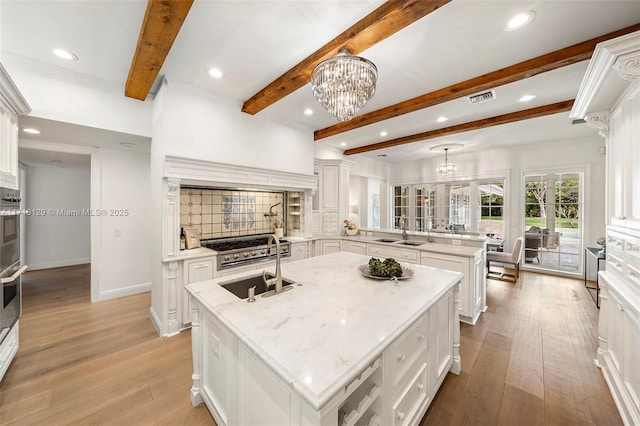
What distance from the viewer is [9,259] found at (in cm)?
194

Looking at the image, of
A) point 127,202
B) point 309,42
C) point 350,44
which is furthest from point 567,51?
point 127,202

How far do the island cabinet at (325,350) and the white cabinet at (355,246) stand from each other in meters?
2.00

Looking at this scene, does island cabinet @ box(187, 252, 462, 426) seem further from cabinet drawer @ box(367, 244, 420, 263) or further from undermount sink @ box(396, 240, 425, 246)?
undermount sink @ box(396, 240, 425, 246)

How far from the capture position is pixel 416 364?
1.44m

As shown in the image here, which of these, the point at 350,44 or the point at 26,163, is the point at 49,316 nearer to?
the point at 26,163

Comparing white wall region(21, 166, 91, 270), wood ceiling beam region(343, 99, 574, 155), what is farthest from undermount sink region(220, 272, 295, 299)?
white wall region(21, 166, 91, 270)

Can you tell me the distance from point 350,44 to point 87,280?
572 centimetres

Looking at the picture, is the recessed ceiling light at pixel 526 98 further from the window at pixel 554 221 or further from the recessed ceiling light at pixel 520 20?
the window at pixel 554 221

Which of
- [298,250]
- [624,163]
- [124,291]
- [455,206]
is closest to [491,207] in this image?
[455,206]

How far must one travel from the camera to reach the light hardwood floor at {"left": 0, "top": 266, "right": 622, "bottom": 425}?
1.63 metres

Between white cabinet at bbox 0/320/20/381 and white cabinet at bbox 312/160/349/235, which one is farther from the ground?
white cabinet at bbox 312/160/349/235

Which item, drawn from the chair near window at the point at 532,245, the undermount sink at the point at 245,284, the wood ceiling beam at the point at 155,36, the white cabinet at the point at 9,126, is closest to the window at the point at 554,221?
the chair near window at the point at 532,245

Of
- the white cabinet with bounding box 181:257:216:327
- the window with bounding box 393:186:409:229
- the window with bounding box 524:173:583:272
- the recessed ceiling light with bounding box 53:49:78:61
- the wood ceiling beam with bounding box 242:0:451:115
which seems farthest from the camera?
the window with bounding box 393:186:409:229

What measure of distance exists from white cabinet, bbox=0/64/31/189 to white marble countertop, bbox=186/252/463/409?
1841 mm
